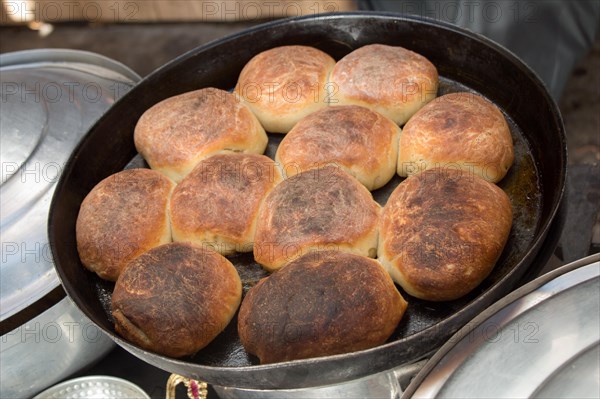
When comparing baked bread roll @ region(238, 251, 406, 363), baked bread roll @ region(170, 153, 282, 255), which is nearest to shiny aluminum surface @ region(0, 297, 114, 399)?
baked bread roll @ region(170, 153, 282, 255)

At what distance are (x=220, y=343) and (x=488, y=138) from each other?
3.18 ft

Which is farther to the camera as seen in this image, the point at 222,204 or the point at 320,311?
the point at 222,204

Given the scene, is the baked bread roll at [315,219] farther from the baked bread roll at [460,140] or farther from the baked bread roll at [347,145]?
the baked bread roll at [460,140]

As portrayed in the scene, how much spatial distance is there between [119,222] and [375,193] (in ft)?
2.61

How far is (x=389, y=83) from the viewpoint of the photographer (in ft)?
6.44

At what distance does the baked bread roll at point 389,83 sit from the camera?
196 cm

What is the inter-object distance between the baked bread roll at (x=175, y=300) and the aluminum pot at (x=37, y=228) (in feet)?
0.43

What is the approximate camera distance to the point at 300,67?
2053mm

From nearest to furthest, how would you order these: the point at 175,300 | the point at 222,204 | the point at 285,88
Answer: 1. the point at 175,300
2. the point at 222,204
3. the point at 285,88

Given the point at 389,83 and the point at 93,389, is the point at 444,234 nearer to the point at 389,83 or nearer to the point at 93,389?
the point at 389,83

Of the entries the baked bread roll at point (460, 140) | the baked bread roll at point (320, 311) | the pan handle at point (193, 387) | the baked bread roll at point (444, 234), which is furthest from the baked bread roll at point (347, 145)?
the pan handle at point (193, 387)

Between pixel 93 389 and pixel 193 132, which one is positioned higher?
pixel 193 132

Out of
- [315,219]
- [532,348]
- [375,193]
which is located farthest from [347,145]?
[532,348]

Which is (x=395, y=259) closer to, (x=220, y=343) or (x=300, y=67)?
(x=220, y=343)
